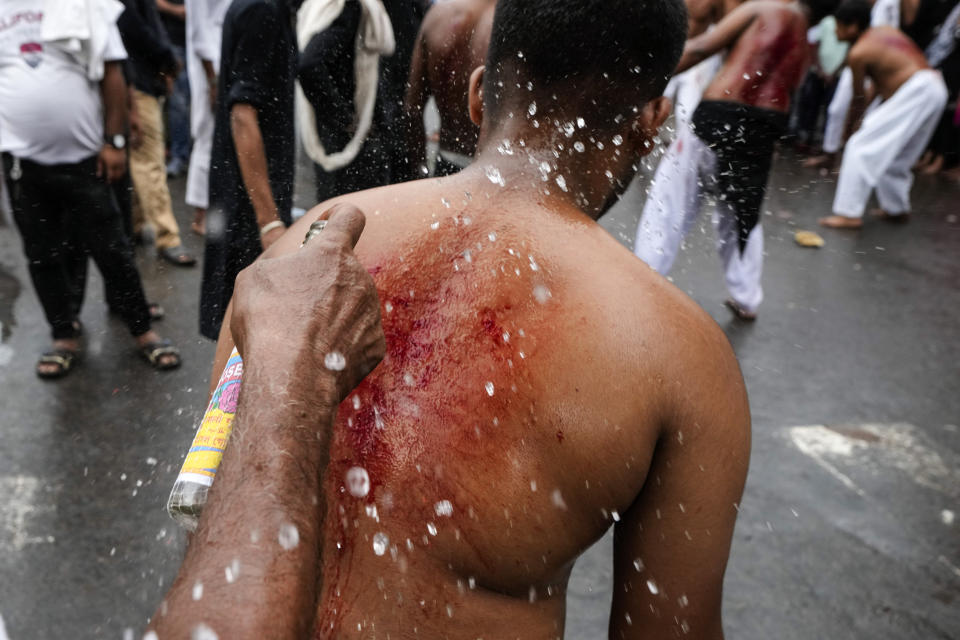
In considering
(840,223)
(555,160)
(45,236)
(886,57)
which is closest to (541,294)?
(555,160)

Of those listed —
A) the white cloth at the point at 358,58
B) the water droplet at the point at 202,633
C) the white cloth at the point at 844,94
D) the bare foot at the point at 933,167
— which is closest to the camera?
the water droplet at the point at 202,633

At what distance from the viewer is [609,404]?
1.16 metres

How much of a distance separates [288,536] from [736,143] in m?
4.45

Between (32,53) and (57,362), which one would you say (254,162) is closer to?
(32,53)

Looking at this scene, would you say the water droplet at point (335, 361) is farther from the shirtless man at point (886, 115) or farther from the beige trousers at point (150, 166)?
the shirtless man at point (886, 115)

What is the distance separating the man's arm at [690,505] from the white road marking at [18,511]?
2.31 meters

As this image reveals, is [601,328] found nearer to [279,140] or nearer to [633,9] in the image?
[633,9]

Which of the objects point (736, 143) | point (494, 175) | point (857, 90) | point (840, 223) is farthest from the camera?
point (840, 223)

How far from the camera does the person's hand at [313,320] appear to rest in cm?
94

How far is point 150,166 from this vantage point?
500cm

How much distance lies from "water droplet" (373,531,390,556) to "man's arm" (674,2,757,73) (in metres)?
3.95

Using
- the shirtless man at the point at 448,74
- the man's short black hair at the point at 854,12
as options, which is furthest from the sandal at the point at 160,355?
the man's short black hair at the point at 854,12

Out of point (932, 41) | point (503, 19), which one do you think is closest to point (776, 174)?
point (932, 41)

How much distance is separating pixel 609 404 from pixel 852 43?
6.92 metres
